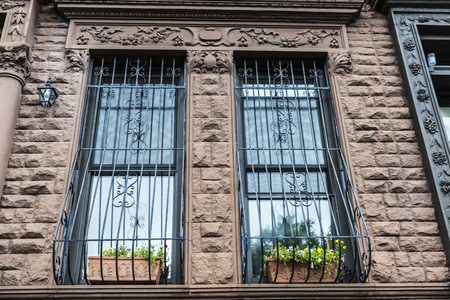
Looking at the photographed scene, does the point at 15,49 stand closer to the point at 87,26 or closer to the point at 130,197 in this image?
the point at 87,26

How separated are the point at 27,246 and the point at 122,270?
132cm

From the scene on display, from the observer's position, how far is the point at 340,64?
7254mm

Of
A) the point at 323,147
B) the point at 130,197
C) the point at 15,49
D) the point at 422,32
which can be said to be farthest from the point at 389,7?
the point at 15,49

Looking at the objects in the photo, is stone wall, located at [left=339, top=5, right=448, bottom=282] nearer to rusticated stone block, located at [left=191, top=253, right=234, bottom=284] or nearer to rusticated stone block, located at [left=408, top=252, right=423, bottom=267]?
rusticated stone block, located at [left=408, top=252, right=423, bottom=267]

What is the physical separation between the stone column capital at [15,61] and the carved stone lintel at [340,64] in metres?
4.89

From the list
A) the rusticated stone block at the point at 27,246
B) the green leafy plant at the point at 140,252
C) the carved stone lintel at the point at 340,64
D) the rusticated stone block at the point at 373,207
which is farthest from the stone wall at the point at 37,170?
the rusticated stone block at the point at 373,207

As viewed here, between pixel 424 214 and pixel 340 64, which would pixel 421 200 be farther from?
pixel 340 64

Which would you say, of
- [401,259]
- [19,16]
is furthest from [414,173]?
[19,16]

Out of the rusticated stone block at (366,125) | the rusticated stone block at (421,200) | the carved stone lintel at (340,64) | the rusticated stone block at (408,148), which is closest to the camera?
the rusticated stone block at (421,200)

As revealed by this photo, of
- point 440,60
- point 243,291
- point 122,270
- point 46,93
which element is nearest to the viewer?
point 243,291

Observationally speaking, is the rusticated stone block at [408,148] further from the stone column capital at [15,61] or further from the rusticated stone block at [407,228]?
the stone column capital at [15,61]

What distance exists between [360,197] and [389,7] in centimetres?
367

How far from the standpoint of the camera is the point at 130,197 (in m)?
6.30

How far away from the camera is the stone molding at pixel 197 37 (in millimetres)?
7301
